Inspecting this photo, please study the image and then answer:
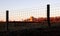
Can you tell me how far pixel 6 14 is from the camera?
10664mm

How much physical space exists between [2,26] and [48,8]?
460 cm

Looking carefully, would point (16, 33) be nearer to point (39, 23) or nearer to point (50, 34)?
point (50, 34)

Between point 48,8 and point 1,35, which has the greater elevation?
point 48,8

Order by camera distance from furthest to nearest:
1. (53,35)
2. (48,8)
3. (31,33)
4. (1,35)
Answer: (48,8) < (1,35) < (31,33) < (53,35)

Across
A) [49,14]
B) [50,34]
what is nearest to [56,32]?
[50,34]

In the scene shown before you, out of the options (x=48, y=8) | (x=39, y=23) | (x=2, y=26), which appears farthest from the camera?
(x=2, y=26)

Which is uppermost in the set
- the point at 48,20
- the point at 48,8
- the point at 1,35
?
the point at 48,8

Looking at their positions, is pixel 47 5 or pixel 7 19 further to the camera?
pixel 7 19

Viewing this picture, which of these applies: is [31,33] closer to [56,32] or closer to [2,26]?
[56,32]

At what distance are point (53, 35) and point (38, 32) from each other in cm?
80

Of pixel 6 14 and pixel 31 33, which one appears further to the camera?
pixel 6 14

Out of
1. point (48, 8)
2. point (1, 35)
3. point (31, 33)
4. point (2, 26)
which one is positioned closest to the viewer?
point (31, 33)

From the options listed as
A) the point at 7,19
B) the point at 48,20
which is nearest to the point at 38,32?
the point at 48,20

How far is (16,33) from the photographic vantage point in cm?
846
